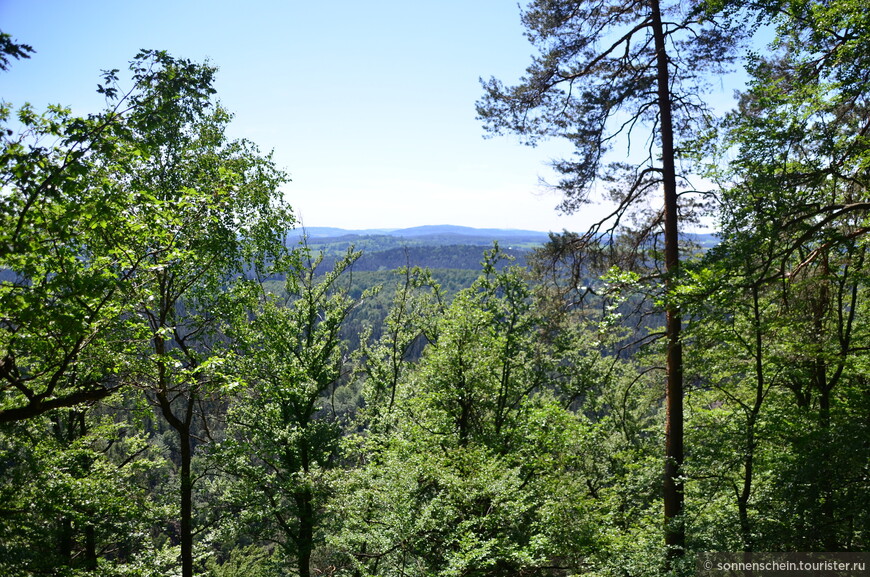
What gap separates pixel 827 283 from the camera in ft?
24.3

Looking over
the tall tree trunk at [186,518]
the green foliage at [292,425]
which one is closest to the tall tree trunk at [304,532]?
the green foliage at [292,425]

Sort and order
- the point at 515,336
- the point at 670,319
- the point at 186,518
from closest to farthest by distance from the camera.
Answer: the point at 670,319 → the point at 186,518 → the point at 515,336

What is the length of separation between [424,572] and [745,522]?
182 inches

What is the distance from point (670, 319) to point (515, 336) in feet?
16.0

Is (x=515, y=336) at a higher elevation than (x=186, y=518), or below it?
higher

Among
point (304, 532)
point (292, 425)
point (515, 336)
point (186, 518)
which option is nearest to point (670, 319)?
point (515, 336)

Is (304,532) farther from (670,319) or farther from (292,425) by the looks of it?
(670,319)

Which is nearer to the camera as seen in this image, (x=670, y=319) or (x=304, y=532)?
(x=670, y=319)

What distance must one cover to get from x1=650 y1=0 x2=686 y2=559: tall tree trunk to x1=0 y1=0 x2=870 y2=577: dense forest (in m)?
0.05

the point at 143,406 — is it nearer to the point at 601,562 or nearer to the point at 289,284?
the point at 289,284

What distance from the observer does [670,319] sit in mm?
8141

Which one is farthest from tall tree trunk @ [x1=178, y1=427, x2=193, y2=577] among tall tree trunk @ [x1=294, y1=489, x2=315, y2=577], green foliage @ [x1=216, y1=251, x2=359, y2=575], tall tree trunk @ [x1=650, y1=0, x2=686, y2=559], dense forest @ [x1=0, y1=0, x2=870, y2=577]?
tall tree trunk @ [x1=650, y1=0, x2=686, y2=559]

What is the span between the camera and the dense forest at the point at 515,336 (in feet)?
17.0

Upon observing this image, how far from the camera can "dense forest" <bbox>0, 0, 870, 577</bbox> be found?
17.0 ft
